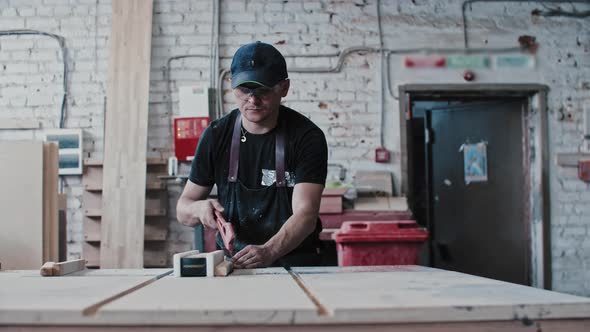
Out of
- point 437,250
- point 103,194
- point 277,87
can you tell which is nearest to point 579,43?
point 437,250

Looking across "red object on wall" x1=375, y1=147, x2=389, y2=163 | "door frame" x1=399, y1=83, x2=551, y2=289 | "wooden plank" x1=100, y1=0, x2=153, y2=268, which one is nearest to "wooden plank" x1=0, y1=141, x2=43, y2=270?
"wooden plank" x1=100, y1=0, x2=153, y2=268

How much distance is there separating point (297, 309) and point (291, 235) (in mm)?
992

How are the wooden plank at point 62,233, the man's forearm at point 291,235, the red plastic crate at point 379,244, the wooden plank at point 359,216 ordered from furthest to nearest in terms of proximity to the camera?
1. the wooden plank at point 359,216
2. the red plastic crate at point 379,244
3. the wooden plank at point 62,233
4. the man's forearm at point 291,235

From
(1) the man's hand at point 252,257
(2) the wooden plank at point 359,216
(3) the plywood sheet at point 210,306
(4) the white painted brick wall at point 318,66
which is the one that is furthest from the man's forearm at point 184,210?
(4) the white painted brick wall at point 318,66

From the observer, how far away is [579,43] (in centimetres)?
428

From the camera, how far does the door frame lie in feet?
13.7

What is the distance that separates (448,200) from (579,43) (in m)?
1.69

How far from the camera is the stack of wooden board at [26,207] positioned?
7.77ft

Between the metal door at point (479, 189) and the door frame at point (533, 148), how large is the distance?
0.09 metres

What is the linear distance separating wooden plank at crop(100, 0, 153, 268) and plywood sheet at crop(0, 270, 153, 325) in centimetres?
224

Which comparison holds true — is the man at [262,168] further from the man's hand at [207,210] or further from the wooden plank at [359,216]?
→ the wooden plank at [359,216]

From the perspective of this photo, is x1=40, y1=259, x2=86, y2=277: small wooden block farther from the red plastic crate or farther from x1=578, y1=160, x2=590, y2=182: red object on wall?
x1=578, y1=160, x2=590, y2=182: red object on wall

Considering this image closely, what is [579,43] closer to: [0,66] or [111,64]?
[111,64]

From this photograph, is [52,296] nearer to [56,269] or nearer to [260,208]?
[56,269]
